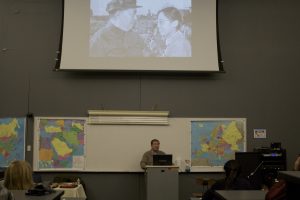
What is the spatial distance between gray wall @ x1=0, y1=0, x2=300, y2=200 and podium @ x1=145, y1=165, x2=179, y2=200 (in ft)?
3.89

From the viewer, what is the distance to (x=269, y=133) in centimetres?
786

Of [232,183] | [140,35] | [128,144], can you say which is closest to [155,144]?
[128,144]

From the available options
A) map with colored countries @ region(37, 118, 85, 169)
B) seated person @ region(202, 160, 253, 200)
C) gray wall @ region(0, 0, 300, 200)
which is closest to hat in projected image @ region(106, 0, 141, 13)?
gray wall @ region(0, 0, 300, 200)

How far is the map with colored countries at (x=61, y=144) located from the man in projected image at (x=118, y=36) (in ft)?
4.52

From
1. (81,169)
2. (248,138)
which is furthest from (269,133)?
(81,169)

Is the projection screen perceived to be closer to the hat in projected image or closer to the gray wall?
the hat in projected image

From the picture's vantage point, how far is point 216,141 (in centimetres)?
771

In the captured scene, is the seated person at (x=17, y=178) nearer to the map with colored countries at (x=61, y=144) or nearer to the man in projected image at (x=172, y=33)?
the map with colored countries at (x=61, y=144)

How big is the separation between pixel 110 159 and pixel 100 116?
799 millimetres

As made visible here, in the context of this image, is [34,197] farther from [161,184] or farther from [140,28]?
[140,28]

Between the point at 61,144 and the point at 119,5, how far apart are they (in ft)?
9.02

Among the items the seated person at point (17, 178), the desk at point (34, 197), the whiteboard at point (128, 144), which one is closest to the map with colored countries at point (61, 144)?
the whiteboard at point (128, 144)

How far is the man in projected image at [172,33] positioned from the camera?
762 centimetres

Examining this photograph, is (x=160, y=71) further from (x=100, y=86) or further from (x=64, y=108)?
(x=64, y=108)
